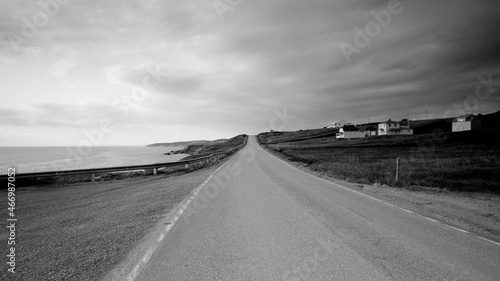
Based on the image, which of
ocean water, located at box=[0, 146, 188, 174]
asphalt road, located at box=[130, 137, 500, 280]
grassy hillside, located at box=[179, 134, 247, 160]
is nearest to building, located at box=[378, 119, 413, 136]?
→ grassy hillside, located at box=[179, 134, 247, 160]

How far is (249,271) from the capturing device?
369cm

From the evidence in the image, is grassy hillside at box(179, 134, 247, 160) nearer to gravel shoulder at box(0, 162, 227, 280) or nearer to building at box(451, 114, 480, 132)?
gravel shoulder at box(0, 162, 227, 280)

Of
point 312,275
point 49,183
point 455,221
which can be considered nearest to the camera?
point 312,275

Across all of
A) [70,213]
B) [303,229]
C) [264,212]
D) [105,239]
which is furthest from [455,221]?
[70,213]

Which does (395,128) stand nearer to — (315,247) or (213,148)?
(213,148)

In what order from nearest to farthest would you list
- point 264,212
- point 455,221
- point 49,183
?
point 455,221 < point 264,212 < point 49,183

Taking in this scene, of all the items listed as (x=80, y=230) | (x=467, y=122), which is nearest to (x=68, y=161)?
(x=80, y=230)

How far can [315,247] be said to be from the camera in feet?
14.9

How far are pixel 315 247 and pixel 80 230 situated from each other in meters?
5.38

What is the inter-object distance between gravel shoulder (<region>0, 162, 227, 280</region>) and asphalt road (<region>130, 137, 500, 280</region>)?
824 mm

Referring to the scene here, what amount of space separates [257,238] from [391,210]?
482 centimetres

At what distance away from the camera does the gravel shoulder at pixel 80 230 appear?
12.9 ft

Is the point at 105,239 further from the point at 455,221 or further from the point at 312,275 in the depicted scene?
the point at 455,221

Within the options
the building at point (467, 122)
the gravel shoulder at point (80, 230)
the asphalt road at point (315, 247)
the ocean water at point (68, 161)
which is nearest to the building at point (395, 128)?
the building at point (467, 122)
